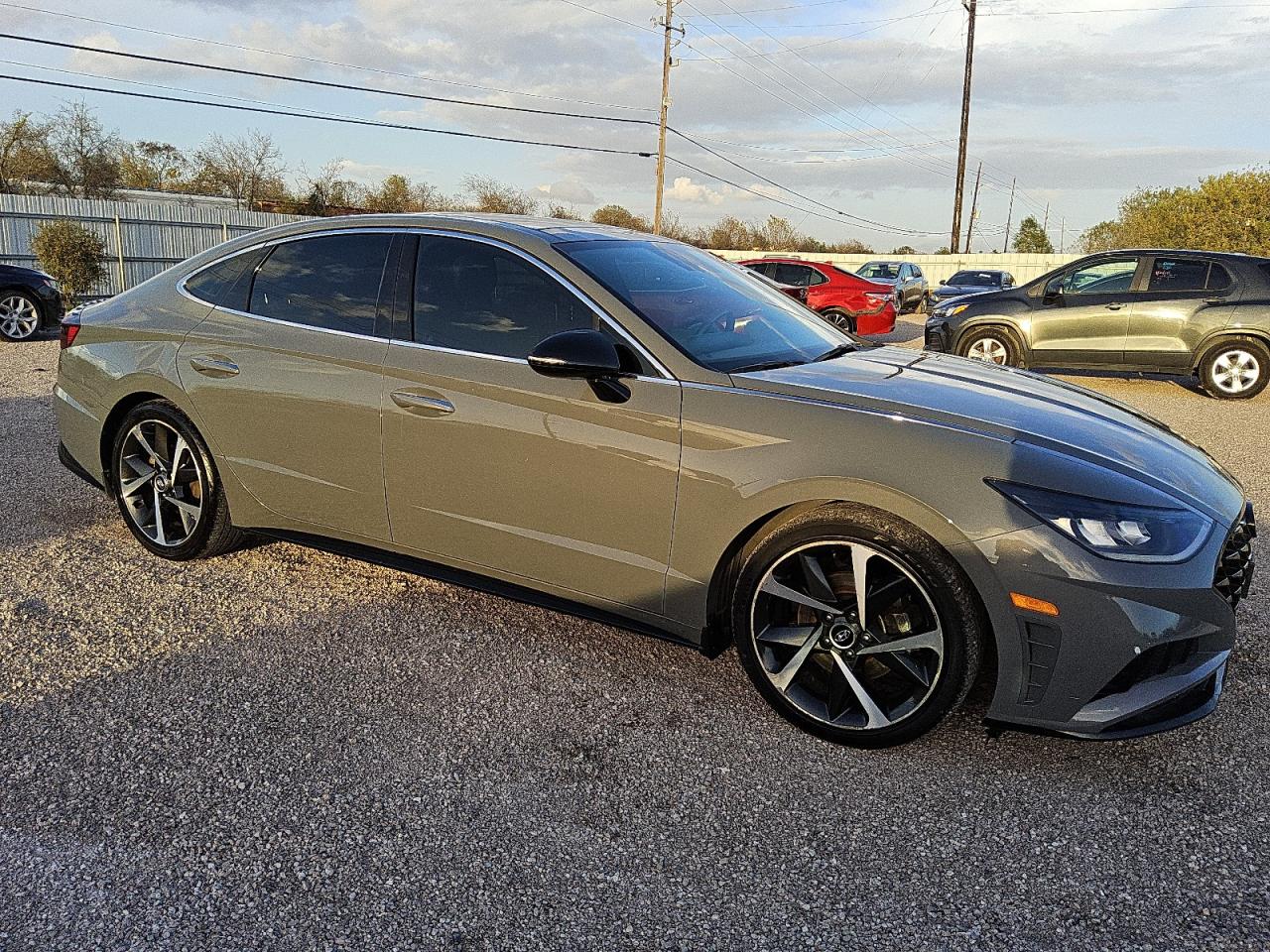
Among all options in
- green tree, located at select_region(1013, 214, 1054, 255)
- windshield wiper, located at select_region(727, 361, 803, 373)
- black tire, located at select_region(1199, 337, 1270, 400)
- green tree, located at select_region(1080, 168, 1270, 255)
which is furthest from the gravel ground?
green tree, located at select_region(1013, 214, 1054, 255)

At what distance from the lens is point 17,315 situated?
44.4ft

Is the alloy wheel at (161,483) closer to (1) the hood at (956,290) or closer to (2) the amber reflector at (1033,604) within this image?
(2) the amber reflector at (1033,604)

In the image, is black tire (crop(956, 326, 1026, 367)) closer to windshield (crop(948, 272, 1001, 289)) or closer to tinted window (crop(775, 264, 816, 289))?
tinted window (crop(775, 264, 816, 289))

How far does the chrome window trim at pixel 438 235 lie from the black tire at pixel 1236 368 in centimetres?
1040

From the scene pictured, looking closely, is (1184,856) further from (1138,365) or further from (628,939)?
(1138,365)

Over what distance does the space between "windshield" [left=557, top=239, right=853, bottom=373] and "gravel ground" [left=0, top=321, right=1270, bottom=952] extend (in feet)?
3.99

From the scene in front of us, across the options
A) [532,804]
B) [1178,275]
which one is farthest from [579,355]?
[1178,275]

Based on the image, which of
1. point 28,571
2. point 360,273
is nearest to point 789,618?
point 360,273

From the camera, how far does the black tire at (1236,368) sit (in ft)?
36.0

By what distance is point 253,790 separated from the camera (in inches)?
109

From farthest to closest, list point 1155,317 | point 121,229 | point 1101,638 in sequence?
1. point 121,229
2. point 1155,317
3. point 1101,638

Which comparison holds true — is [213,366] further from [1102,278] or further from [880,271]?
[880,271]

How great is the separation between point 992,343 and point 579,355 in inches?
406

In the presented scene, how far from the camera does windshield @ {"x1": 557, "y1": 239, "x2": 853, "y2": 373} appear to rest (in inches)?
134
